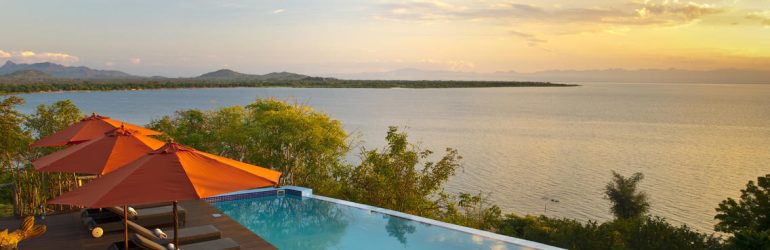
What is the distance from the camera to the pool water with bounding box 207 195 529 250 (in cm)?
752

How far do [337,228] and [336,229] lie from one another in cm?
5

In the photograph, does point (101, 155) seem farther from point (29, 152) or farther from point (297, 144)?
point (297, 144)

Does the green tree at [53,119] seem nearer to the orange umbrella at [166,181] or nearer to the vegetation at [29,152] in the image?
the vegetation at [29,152]

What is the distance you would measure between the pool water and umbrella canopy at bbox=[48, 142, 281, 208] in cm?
327

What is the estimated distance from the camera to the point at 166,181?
4.23 m

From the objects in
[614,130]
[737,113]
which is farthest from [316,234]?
[737,113]

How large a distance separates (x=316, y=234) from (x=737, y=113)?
274ft

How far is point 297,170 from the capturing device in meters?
14.0

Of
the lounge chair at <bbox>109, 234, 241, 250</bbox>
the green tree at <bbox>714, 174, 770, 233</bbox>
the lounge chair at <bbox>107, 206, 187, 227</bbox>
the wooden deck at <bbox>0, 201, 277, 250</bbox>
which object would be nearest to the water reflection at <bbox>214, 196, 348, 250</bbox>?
the wooden deck at <bbox>0, 201, 277, 250</bbox>

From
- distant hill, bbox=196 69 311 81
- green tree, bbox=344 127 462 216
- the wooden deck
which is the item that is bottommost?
green tree, bbox=344 127 462 216

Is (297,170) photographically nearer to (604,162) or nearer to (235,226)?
(235,226)

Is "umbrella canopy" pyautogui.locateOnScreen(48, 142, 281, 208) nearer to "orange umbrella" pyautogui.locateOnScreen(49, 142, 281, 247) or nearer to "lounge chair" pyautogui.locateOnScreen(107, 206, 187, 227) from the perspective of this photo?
"orange umbrella" pyautogui.locateOnScreen(49, 142, 281, 247)

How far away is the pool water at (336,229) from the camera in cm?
752

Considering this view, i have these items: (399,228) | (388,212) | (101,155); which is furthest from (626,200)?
(101,155)
